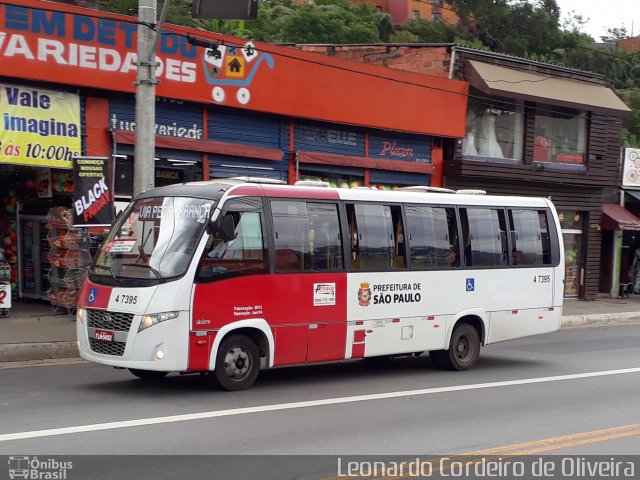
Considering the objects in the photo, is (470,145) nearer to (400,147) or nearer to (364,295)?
(400,147)

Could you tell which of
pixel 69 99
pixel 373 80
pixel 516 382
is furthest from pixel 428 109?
pixel 516 382

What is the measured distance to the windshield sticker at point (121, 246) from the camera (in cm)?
1001

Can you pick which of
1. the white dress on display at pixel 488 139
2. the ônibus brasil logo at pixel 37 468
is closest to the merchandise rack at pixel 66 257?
the ônibus brasil logo at pixel 37 468

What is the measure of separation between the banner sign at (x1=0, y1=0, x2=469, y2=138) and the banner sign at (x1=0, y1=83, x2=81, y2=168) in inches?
14.8

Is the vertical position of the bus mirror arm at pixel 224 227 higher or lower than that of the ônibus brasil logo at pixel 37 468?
higher

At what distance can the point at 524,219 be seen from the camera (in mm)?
13945

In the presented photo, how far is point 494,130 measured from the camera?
2441 cm

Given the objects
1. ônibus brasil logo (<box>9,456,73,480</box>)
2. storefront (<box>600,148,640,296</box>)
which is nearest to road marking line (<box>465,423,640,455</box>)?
ônibus brasil logo (<box>9,456,73,480</box>)

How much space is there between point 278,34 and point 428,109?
78.7ft

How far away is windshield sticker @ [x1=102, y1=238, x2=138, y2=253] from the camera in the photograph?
1001cm

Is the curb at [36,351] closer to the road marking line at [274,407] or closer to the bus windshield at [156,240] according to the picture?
the bus windshield at [156,240]

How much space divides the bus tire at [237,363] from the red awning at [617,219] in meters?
20.6

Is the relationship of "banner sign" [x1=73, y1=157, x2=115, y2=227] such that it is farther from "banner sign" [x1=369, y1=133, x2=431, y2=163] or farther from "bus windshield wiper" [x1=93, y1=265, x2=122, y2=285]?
"banner sign" [x1=369, y1=133, x2=431, y2=163]

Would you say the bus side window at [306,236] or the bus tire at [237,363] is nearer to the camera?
the bus tire at [237,363]
